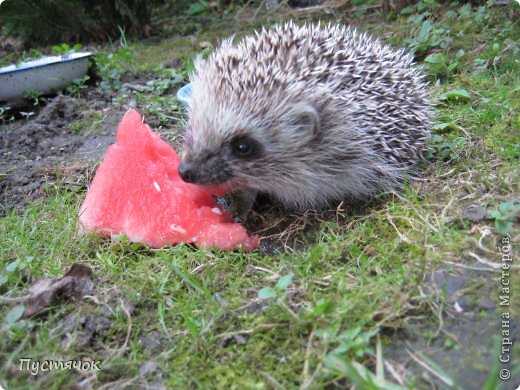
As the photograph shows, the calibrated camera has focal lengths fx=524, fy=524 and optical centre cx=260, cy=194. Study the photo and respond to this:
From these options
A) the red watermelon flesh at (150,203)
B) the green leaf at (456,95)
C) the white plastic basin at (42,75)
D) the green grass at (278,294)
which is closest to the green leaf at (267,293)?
the green grass at (278,294)

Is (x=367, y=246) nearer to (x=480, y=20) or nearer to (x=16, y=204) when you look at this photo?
(x=16, y=204)

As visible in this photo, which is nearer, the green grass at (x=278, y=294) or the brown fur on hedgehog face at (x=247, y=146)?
the green grass at (x=278, y=294)

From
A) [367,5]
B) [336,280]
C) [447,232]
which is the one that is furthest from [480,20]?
[336,280]

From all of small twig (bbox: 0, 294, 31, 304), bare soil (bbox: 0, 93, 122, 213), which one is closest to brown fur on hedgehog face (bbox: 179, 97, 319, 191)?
small twig (bbox: 0, 294, 31, 304)

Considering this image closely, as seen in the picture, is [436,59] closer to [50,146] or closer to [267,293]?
[267,293]

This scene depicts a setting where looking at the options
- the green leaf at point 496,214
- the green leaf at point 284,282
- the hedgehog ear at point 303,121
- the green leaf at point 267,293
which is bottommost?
the green leaf at point 267,293

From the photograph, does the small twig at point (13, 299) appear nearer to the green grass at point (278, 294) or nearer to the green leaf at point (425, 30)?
the green grass at point (278, 294)
